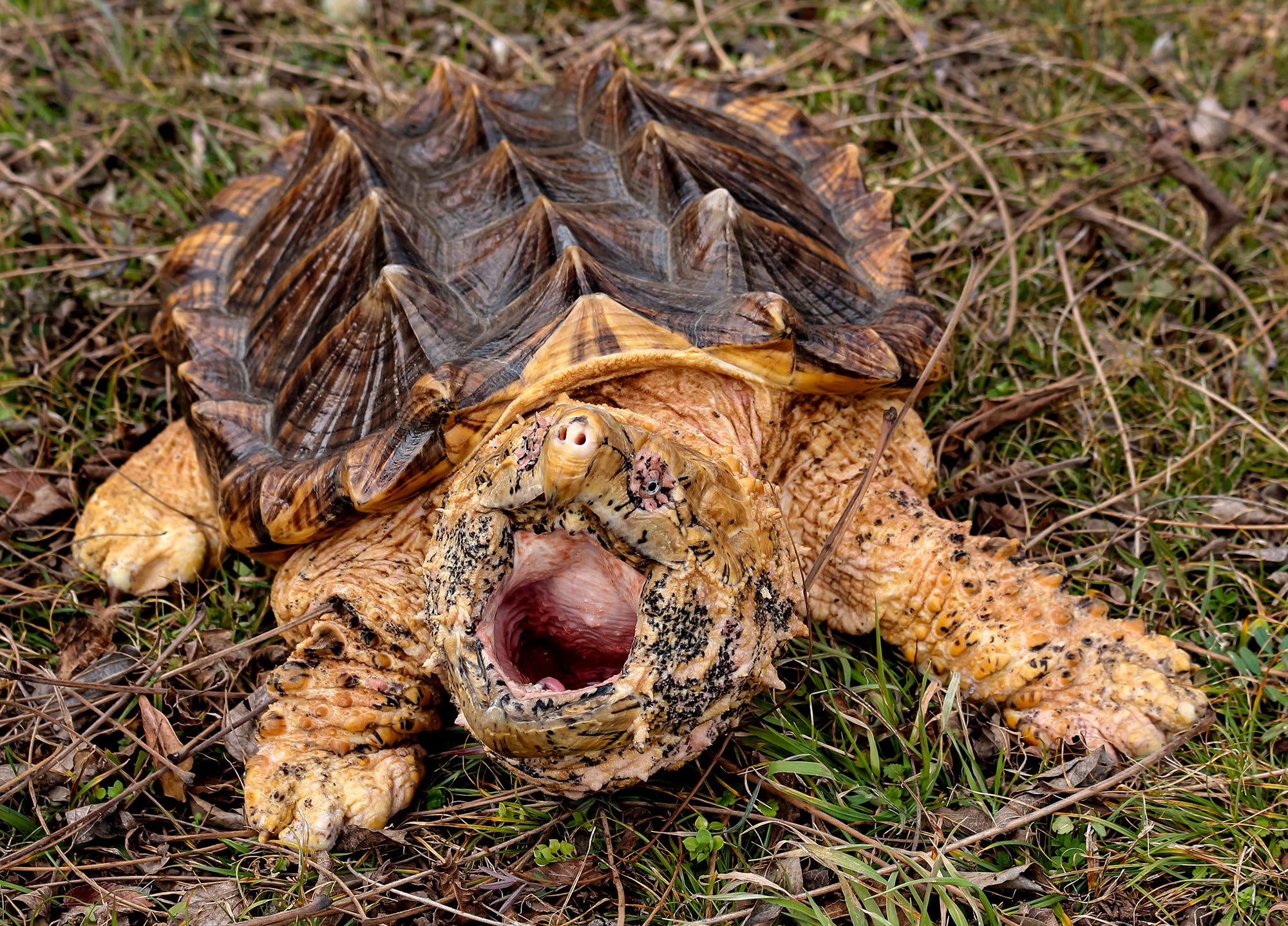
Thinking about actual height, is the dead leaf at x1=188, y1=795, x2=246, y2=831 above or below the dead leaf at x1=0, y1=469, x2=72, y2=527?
below

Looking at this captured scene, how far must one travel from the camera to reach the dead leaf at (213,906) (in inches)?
85.7

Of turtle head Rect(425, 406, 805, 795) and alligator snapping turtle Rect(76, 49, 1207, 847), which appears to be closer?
turtle head Rect(425, 406, 805, 795)

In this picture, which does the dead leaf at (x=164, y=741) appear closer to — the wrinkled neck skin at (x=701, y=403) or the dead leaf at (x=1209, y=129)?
the wrinkled neck skin at (x=701, y=403)

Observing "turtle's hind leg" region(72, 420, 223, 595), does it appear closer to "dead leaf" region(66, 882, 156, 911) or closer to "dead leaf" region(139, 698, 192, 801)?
"dead leaf" region(139, 698, 192, 801)

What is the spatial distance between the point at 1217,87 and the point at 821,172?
7.28 feet

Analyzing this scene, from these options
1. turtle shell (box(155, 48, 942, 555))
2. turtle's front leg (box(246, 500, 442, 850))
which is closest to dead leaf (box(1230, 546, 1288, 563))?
turtle shell (box(155, 48, 942, 555))

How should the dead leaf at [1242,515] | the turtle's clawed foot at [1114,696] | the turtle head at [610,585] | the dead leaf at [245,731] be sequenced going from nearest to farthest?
the turtle head at [610,585], the turtle's clawed foot at [1114,696], the dead leaf at [245,731], the dead leaf at [1242,515]

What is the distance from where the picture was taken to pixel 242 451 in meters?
2.75

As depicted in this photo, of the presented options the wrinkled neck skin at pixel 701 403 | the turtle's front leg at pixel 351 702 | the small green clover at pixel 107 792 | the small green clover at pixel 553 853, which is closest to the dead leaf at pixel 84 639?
the small green clover at pixel 107 792

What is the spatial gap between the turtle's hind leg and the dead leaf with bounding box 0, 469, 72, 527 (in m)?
0.11

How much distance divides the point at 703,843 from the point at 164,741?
1449 mm

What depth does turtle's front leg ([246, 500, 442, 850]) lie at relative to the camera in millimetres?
2305

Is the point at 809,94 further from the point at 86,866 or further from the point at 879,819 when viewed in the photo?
the point at 86,866

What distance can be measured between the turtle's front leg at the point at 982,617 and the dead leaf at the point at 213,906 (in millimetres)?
Answer: 1586
